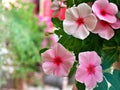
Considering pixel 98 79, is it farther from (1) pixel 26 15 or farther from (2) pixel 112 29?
(1) pixel 26 15

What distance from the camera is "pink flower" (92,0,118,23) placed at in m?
0.63

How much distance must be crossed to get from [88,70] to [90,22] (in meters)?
0.09

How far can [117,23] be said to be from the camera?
0.64m

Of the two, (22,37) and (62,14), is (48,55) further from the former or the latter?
(22,37)

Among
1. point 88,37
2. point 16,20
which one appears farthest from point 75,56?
point 16,20

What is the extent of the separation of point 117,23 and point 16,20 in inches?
62.3

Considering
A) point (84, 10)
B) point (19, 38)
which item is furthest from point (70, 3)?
point (19, 38)

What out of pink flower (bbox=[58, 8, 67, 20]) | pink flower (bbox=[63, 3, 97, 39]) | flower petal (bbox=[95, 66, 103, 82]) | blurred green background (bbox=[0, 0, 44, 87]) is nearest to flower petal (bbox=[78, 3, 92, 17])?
pink flower (bbox=[63, 3, 97, 39])

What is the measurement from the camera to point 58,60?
64 cm

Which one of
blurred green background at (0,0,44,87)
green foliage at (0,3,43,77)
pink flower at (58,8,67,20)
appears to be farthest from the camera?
green foliage at (0,3,43,77)

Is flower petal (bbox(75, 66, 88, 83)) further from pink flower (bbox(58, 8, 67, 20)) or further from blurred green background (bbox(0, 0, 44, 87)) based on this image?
blurred green background (bbox(0, 0, 44, 87))

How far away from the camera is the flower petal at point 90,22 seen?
615mm

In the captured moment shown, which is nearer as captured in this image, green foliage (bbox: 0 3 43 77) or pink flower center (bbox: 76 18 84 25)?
pink flower center (bbox: 76 18 84 25)

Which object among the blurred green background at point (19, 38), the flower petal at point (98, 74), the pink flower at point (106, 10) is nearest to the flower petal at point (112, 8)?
the pink flower at point (106, 10)
